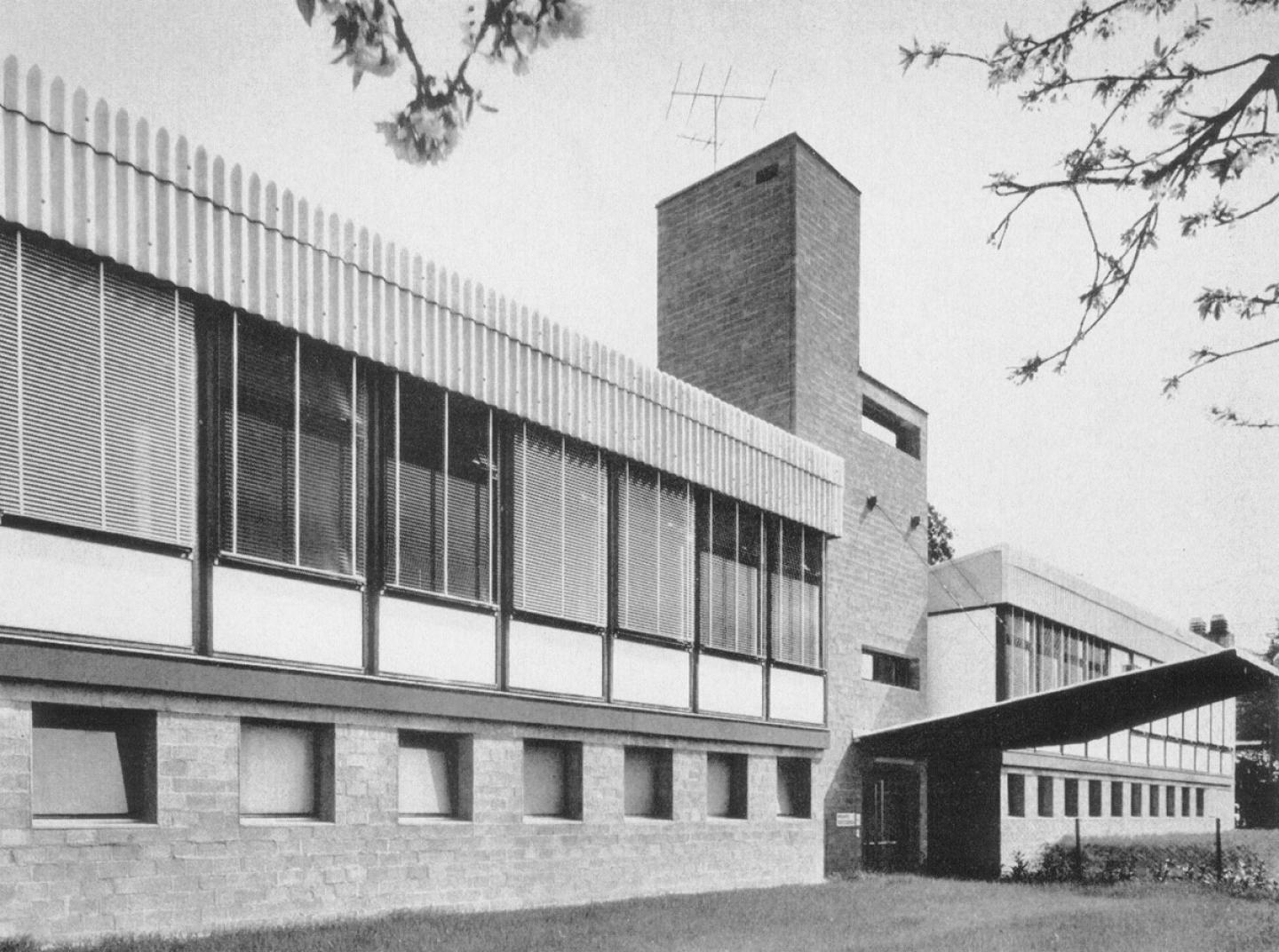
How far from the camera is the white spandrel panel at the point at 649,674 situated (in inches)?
600

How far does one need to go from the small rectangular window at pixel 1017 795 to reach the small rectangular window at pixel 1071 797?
2966mm

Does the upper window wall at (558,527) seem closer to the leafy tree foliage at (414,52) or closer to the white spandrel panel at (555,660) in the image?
the white spandrel panel at (555,660)

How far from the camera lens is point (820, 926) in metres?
12.9

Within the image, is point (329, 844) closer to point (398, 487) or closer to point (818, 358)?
point (398, 487)

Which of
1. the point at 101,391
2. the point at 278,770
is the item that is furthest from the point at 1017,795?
the point at 101,391

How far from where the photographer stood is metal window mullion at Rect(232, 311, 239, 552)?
10477 mm

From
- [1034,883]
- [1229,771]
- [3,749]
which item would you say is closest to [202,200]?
[3,749]

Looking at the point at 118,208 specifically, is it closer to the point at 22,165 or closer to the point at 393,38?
the point at 22,165

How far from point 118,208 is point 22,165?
82 centimetres

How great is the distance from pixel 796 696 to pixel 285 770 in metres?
9.57

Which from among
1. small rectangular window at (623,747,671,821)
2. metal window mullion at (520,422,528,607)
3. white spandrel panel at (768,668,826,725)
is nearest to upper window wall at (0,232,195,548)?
metal window mullion at (520,422,528,607)

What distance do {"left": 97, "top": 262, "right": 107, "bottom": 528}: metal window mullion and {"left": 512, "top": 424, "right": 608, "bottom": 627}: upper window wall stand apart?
5.06 metres

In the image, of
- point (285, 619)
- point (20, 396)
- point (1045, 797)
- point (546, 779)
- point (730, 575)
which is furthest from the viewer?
point (1045, 797)

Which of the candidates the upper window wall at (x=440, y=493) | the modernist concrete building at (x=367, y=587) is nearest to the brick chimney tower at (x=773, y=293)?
the modernist concrete building at (x=367, y=587)
